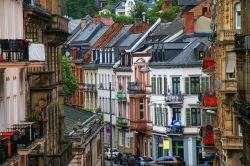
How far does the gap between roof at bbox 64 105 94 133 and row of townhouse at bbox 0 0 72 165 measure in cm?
1331

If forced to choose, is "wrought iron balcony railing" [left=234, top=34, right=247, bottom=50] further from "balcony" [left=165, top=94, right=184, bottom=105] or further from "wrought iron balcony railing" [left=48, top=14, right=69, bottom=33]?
"balcony" [left=165, top=94, right=184, bottom=105]

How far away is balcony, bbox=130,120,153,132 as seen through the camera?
345 feet

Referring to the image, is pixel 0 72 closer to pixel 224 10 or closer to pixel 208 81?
pixel 224 10

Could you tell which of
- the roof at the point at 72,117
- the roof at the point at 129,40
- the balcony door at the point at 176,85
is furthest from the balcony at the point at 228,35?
the roof at the point at 129,40

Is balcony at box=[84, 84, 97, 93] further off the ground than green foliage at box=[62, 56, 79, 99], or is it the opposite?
green foliage at box=[62, 56, 79, 99]

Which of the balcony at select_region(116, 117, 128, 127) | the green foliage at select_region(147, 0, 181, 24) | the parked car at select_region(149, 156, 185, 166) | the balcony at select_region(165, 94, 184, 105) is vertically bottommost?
the parked car at select_region(149, 156, 185, 166)

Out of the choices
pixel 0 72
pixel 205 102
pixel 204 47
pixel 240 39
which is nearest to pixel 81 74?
pixel 204 47

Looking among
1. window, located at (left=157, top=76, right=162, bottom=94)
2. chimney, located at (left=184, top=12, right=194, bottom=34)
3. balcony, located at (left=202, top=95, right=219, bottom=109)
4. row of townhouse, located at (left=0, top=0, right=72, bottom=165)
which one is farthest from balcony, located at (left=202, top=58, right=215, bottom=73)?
chimney, located at (left=184, top=12, right=194, bottom=34)

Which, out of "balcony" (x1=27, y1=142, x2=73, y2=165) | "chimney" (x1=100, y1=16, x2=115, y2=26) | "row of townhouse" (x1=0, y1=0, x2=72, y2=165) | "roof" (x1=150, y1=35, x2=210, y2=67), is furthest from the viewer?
"chimney" (x1=100, y1=16, x2=115, y2=26)

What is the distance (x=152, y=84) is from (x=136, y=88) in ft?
18.2

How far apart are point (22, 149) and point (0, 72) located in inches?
111

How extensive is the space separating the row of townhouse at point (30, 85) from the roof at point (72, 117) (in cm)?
1331

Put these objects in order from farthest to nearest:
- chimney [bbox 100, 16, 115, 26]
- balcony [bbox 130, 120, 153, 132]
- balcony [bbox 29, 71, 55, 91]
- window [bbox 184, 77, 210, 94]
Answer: chimney [bbox 100, 16, 115, 26], balcony [bbox 130, 120, 153, 132], window [bbox 184, 77, 210, 94], balcony [bbox 29, 71, 55, 91]

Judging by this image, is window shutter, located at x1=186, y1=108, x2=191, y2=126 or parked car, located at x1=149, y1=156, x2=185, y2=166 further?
window shutter, located at x1=186, y1=108, x2=191, y2=126
